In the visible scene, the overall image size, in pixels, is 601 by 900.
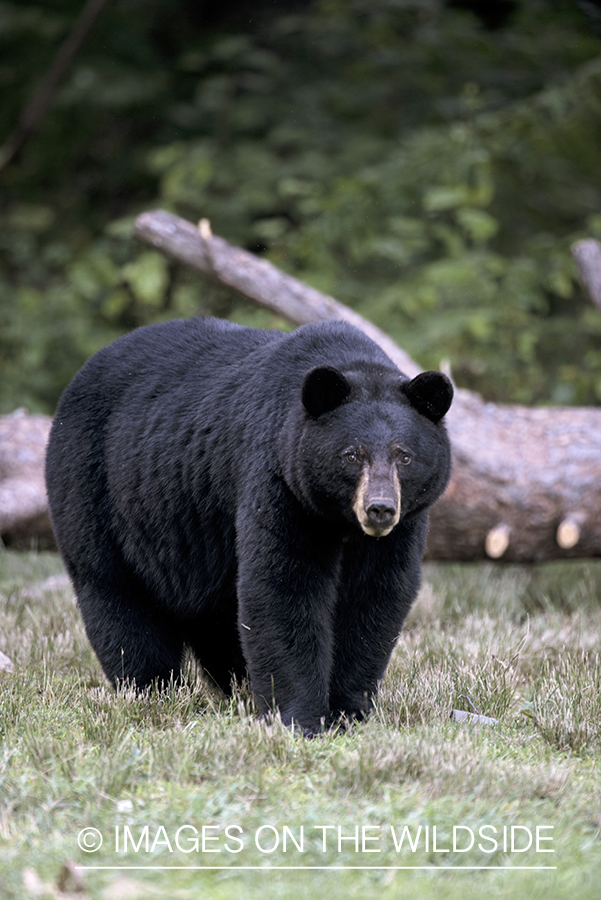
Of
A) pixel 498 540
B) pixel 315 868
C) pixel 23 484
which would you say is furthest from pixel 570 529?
pixel 315 868

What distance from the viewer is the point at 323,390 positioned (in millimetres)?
3512

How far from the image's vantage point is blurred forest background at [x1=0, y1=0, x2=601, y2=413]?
394 inches

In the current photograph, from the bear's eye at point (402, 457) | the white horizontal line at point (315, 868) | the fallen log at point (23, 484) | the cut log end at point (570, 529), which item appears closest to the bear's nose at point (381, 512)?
the bear's eye at point (402, 457)

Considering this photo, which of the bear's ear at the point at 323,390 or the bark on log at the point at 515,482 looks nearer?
the bear's ear at the point at 323,390

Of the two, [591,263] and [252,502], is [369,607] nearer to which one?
[252,502]

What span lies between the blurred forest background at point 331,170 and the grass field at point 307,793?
230 inches

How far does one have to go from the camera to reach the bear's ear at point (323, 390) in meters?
3.47

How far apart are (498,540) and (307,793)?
3575mm

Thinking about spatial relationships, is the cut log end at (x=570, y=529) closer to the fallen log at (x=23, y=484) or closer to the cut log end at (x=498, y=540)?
the cut log end at (x=498, y=540)

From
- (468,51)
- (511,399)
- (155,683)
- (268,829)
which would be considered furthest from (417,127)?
(268,829)

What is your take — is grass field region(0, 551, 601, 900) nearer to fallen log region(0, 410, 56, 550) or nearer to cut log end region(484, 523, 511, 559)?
cut log end region(484, 523, 511, 559)

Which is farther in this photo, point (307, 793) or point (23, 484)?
point (23, 484)

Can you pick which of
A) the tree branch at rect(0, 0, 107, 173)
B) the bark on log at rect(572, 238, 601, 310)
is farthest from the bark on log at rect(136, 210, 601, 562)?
the tree branch at rect(0, 0, 107, 173)

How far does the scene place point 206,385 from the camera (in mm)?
4230
